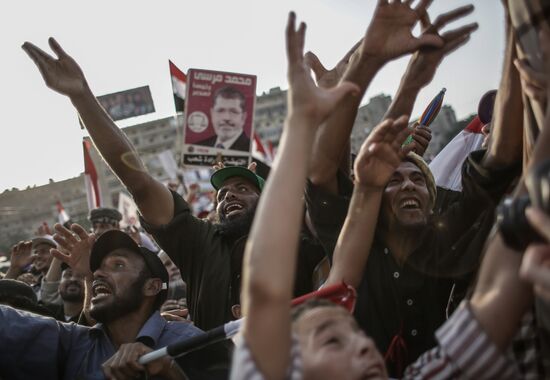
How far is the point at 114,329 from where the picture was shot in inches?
135

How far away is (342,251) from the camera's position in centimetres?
245

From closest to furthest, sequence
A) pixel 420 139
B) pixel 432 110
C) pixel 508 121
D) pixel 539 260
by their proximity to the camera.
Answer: pixel 539 260 < pixel 508 121 < pixel 420 139 < pixel 432 110

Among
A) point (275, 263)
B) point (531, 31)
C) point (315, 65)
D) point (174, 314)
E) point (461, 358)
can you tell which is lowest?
point (174, 314)

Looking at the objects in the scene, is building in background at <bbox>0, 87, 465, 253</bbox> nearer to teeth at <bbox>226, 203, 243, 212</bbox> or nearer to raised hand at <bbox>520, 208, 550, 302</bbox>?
teeth at <bbox>226, 203, 243, 212</bbox>

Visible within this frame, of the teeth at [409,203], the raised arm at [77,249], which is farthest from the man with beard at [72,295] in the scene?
the teeth at [409,203]

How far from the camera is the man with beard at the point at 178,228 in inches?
136

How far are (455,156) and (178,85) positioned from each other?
15.5 ft

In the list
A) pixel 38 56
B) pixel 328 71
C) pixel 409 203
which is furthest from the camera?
pixel 38 56

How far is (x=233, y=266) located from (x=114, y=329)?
67cm

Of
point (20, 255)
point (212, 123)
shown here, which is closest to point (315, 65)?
point (20, 255)

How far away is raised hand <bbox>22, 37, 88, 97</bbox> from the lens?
3512 mm

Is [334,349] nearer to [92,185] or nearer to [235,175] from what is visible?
[235,175]

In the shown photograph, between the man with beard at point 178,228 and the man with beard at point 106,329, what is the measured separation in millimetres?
196

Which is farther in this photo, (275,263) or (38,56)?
(38,56)
